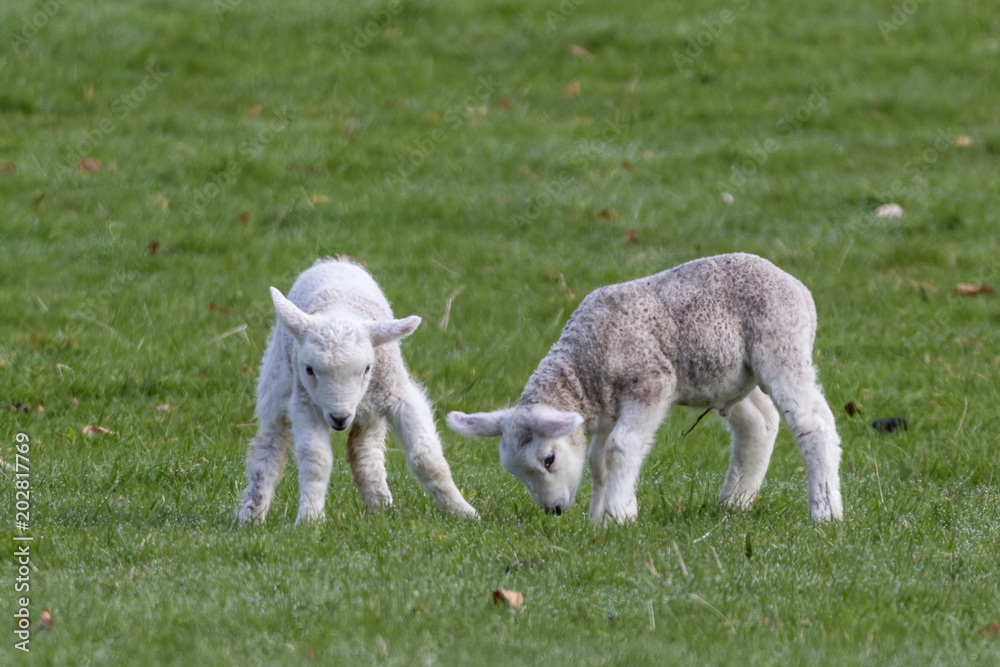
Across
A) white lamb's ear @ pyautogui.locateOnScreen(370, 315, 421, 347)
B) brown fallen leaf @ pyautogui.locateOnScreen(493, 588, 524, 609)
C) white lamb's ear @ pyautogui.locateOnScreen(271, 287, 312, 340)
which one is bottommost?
brown fallen leaf @ pyautogui.locateOnScreen(493, 588, 524, 609)

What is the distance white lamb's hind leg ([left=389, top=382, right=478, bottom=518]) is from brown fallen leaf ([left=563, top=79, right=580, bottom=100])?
8998 mm

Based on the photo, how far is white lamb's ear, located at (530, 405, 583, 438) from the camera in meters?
5.66

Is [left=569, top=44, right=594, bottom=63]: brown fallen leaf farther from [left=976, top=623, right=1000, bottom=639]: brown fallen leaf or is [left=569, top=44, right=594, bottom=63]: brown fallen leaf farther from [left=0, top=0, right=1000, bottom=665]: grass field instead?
[left=976, top=623, right=1000, bottom=639]: brown fallen leaf

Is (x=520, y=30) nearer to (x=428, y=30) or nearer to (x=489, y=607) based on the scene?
(x=428, y=30)

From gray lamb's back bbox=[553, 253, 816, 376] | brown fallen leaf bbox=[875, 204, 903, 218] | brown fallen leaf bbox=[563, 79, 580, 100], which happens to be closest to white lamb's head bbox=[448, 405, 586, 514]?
gray lamb's back bbox=[553, 253, 816, 376]

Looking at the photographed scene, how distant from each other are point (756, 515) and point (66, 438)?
→ 4033mm

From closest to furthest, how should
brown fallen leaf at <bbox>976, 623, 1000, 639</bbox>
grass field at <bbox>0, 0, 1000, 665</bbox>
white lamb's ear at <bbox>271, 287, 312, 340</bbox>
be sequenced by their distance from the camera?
brown fallen leaf at <bbox>976, 623, 1000, 639</bbox>
grass field at <bbox>0, 0, 1000, 665</bbox>
white lamb's ear at <bbox>271, 287, 312, 340</bbox>

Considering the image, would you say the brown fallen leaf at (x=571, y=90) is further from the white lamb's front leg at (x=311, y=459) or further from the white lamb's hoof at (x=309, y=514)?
the white lamb's hoof at (x=309, y=514)

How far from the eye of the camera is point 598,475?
6.12m

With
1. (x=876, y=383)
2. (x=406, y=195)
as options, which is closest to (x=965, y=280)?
(x=876, y=383)

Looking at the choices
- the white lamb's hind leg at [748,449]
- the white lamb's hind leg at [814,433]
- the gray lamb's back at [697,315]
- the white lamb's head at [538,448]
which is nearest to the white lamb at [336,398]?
the white lamb's head at [538,448]

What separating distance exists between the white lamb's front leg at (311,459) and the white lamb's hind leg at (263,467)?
313 mm

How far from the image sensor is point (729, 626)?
4426 mm

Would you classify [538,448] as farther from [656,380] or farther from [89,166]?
[89,166]
